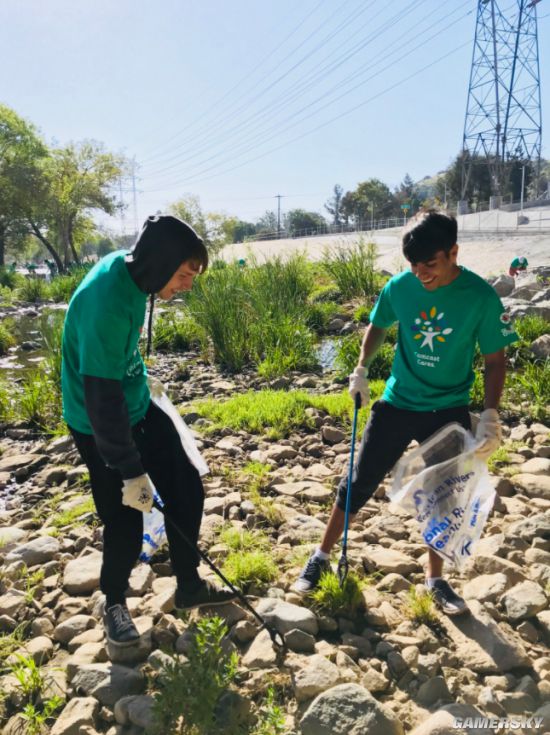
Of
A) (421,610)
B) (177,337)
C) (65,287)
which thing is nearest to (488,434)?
(421,610)

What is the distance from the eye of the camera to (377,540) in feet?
9.96

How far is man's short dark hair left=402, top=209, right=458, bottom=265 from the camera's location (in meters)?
2.14

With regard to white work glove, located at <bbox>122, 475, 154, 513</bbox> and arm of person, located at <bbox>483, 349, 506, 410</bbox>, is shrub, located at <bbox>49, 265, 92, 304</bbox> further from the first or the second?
arm of person, located at <bbox>483, 349, 506, 410</bbox>

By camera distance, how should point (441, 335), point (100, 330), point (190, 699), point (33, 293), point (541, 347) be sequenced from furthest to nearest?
1. point (33, 293)
2. point (541, 347)
3. point (441, 335)
4. point (100, 330)
5. point (190, 699)

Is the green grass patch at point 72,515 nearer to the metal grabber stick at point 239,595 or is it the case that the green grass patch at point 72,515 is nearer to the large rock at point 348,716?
the metal grabber stick at point 239,595

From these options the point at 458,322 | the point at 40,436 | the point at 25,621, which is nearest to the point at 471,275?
the point at 458,322

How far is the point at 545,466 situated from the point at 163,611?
8.09ft

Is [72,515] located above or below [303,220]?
below

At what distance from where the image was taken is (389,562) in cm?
273

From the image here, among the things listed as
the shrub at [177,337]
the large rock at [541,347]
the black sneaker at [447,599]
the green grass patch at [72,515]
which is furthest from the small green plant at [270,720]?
the shrub at [177,337]

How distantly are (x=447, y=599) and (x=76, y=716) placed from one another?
1.42 metres

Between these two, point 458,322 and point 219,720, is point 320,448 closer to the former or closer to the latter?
point 458,322

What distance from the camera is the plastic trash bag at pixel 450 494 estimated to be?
232 cm
